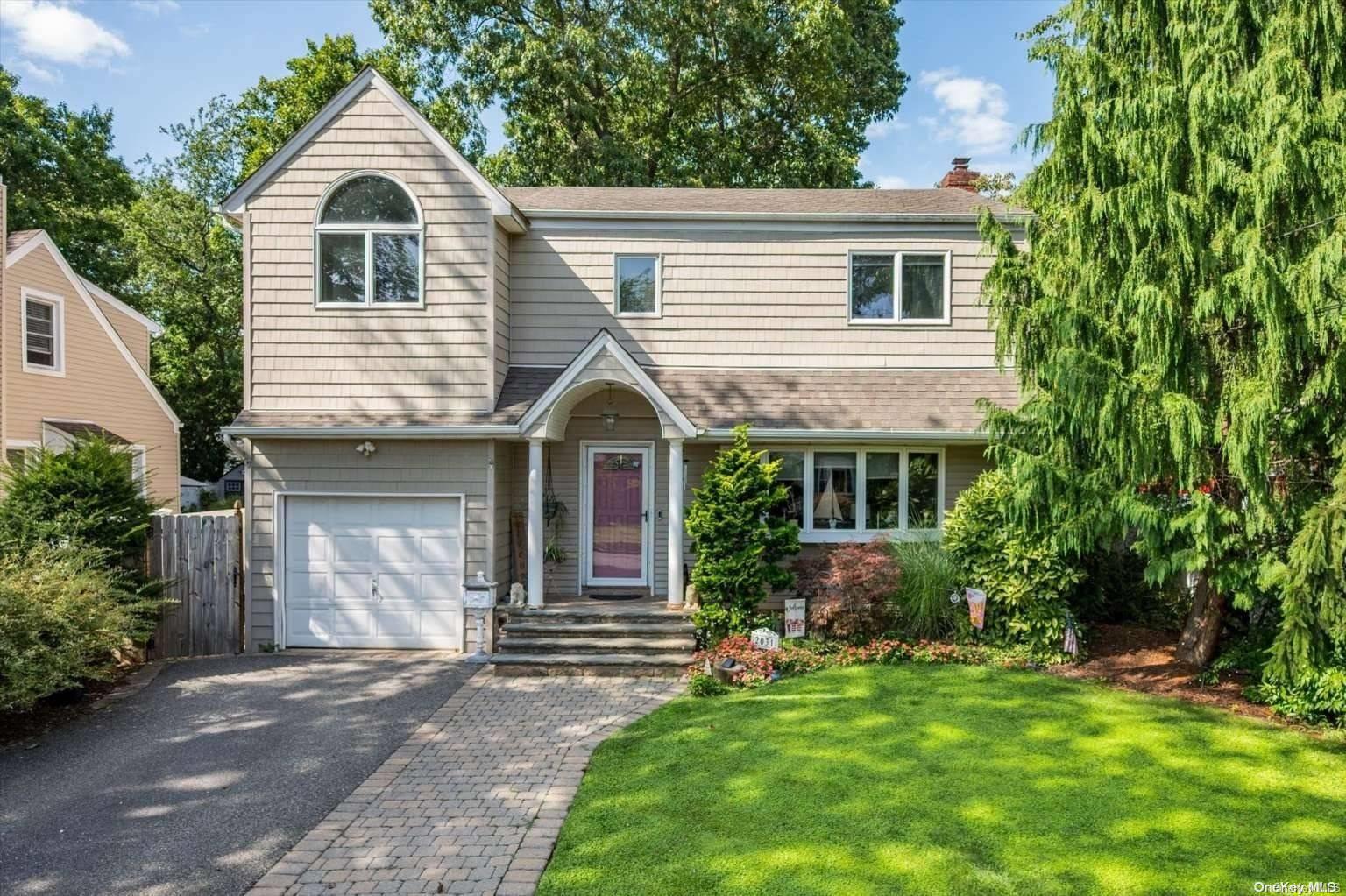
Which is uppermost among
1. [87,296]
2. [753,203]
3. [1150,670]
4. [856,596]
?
[753,203]

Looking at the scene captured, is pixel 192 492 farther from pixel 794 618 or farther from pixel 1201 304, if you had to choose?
pixel 1201 304

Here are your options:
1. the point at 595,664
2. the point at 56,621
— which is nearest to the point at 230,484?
the point at 56,621

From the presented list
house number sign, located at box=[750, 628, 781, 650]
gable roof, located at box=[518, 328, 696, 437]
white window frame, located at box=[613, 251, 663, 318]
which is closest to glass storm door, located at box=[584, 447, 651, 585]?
gable roof, located at box=[518, 328, 696, 437]

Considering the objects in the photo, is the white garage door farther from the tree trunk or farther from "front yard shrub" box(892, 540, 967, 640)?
the tree trunk

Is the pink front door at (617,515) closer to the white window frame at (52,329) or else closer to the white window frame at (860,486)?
the white window frame at (860,486)

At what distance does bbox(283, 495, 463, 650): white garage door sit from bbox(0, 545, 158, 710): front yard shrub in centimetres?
182

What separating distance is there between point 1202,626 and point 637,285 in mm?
8601

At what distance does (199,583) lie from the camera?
34.0 ft

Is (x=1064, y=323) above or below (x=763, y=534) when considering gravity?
above

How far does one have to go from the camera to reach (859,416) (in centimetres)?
1090

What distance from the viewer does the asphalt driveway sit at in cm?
493

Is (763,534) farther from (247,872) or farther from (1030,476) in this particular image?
(247,872)

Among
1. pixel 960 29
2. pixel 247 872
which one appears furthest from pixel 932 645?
pixel 960 29

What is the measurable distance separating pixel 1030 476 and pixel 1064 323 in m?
1.63
